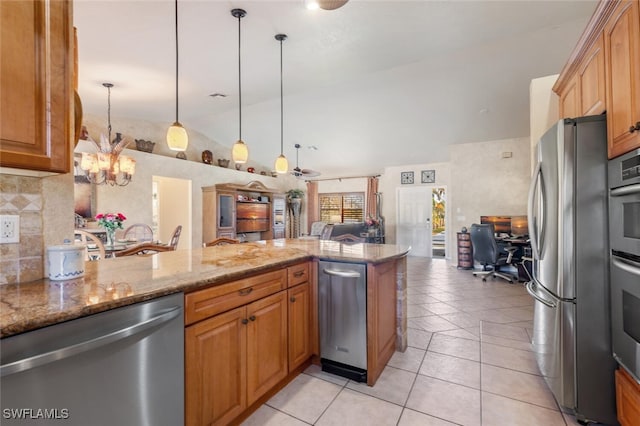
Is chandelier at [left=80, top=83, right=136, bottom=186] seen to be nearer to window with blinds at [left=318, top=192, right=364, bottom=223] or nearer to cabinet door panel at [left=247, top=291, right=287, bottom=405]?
cabinet door panel at [left=247, top=291, right=287, bottom=405]

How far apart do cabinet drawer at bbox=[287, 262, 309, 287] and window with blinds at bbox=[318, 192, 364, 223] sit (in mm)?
6587

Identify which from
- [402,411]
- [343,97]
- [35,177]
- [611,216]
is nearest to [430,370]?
[402,411]

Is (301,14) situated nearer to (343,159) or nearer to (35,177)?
(35,177)

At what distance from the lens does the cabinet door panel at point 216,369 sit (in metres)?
1.28

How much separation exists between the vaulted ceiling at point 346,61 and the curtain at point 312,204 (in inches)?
123

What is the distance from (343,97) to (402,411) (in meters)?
4.71

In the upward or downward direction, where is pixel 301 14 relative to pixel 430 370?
upward

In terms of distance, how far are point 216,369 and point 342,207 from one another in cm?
766

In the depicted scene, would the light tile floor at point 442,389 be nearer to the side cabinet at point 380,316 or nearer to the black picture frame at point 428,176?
the side cabinet at point 380,316

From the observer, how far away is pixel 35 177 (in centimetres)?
125

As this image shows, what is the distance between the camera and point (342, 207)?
890cm

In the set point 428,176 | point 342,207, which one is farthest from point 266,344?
point 342,207

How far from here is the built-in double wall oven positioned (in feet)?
4.16

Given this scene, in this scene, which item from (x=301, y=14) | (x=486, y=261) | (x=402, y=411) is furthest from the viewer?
(x=486, y=261)
